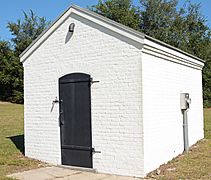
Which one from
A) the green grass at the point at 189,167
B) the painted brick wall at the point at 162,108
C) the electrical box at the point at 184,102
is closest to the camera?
the green grass at the point at 189,167

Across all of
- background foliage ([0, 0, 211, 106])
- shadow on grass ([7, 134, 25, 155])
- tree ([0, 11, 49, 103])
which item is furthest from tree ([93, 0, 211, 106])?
shadow on grass ([7, 134, 25, 155])

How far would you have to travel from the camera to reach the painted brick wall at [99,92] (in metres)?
7.02

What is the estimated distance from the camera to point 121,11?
36594mm

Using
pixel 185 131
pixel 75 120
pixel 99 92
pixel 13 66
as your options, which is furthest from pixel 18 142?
pixel 13 66

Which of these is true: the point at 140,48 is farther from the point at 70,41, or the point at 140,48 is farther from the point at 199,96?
the point at 199,96

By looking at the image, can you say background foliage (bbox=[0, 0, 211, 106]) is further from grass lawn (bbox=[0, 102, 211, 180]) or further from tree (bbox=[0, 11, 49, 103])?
grass lawn (bbox=[0, 102, 211, 180])

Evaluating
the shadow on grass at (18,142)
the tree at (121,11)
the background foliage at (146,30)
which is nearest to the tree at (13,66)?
the background foliage at (146,30)

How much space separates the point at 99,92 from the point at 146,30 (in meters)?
31.8

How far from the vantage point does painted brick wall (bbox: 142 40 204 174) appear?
23.3 ft

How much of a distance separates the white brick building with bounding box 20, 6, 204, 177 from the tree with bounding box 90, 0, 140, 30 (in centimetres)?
2716

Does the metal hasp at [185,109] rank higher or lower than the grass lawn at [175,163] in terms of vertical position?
higher

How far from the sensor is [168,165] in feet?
25.3

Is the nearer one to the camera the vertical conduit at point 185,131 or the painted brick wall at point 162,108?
the painted brick wall at point 162,108

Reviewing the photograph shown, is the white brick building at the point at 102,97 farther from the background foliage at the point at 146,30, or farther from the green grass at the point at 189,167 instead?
the background foliage at the point at 146,30
